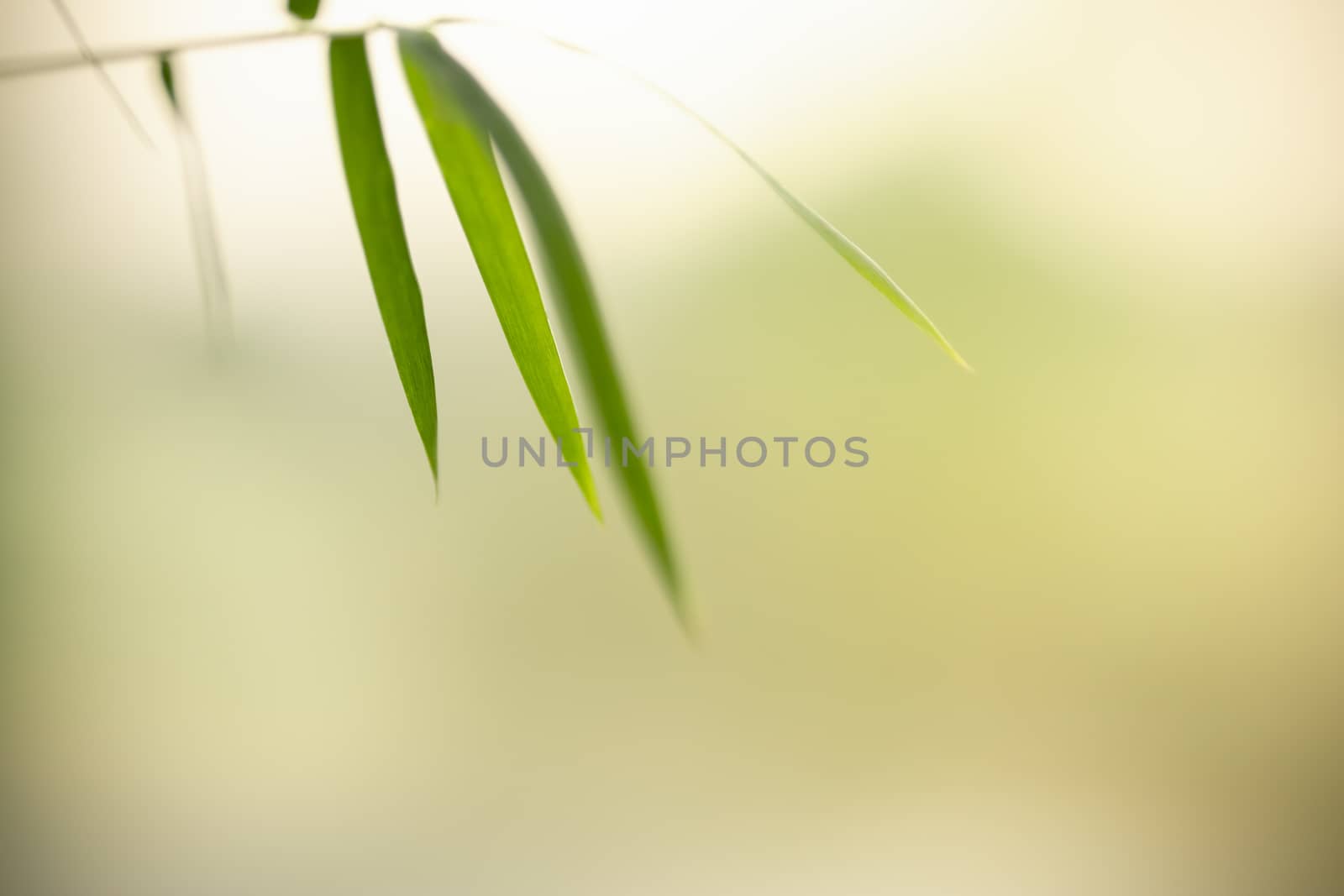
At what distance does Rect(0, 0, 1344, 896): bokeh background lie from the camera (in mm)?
864

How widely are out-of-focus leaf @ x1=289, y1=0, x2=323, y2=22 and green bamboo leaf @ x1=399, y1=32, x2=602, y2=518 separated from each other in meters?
0.13

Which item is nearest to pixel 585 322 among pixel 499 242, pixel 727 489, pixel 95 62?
pixel 499 242

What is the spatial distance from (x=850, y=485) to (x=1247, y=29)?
70 centimetres

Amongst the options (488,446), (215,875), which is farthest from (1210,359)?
(215,875)

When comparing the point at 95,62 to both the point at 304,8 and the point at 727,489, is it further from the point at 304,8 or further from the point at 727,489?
the point at 727,489

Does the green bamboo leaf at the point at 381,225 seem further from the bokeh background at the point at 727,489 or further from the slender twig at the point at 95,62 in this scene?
the bokeh background at the point at 727,489

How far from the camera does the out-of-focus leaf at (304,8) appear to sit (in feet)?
0.97

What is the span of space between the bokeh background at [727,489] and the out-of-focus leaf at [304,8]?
0.60 metres

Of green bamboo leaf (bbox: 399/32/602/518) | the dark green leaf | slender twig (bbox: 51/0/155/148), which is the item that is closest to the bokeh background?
slender twig (bbox: 51/0/155/148)

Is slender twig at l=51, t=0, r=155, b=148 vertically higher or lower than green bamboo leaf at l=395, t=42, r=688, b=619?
higher

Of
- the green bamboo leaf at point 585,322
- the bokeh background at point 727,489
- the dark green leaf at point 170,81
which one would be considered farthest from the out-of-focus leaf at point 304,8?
the bokeh background at point 727,489

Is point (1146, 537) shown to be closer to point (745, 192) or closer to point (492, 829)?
point (745, 192)

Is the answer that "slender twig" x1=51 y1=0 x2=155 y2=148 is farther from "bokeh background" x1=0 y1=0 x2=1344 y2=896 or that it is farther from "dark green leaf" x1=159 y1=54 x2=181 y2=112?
"bokeh background" x1=0 y1=0 x2=1344 y2=896

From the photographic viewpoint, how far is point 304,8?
0.30 meters
